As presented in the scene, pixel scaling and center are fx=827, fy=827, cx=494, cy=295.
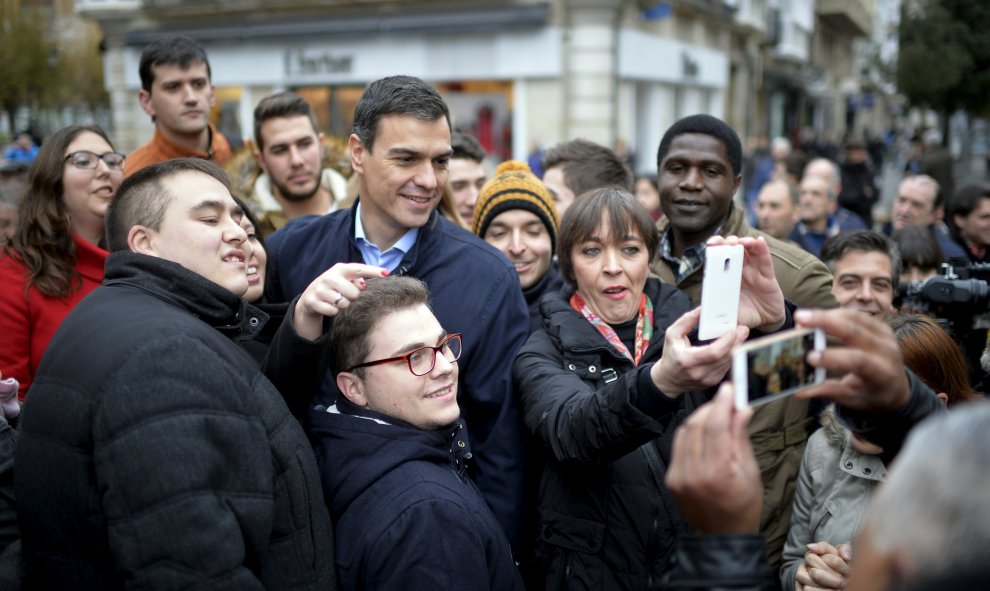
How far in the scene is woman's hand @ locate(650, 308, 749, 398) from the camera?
1.98 m

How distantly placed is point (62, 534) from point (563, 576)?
1.40m

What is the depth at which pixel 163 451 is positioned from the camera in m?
1.73

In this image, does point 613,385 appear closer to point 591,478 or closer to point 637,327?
point 591,478

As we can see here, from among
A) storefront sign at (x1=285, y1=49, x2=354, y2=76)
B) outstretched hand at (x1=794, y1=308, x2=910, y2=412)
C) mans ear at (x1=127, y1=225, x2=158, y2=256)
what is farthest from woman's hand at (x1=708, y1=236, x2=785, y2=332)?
storefront sign at (x1=285, y1=49, x2=354, y2=76)

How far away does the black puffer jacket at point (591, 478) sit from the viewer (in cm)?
240

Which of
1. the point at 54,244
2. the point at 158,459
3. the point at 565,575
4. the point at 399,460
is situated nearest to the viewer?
the point at 158,459

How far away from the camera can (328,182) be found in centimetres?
530

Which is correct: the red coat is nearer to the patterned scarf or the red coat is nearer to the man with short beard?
the man with short beard

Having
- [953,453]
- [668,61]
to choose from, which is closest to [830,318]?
[953,453]

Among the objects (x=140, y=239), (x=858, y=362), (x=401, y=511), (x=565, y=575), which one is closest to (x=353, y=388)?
(x=401, y=511)

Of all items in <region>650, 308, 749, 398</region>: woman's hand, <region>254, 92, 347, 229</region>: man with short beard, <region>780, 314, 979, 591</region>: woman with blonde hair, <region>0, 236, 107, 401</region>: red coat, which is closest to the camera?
<region>650, 308, 749, 398</region>: woman's hand

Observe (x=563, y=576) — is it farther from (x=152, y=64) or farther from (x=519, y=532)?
(x=152, y=64)

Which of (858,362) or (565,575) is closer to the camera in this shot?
(858,362)

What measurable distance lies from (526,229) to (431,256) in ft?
2.79
